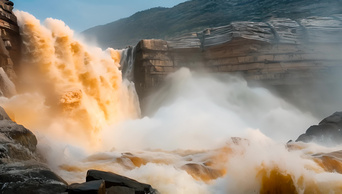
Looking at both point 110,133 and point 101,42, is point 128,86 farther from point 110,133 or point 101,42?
point 101,42

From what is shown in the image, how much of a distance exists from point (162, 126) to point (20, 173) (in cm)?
958

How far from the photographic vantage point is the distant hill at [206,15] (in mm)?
26000

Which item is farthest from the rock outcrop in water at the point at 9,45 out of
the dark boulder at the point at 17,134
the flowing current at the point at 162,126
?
the dark boulder at the point at 17,134

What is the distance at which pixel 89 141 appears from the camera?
33.4 ft

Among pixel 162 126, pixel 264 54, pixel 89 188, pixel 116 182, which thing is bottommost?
pixel 162 126

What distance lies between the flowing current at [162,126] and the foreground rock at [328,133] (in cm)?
158

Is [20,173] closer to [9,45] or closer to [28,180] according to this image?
[28,180]

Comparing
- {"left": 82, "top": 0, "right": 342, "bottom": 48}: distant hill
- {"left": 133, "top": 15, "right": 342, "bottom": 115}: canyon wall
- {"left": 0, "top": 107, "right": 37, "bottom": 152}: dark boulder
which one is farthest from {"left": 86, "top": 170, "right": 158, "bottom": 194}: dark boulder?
{"left": 82, "top": 0, "right": 342, "bottom": 48}: distant hill

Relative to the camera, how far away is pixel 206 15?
108ft

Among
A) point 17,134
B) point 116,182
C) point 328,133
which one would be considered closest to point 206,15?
point 328,133

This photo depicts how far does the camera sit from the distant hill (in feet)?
85.3

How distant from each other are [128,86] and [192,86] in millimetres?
3896

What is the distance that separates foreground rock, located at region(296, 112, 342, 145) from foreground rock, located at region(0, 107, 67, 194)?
10.4m

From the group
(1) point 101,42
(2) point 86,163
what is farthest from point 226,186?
(1) point 101,42
